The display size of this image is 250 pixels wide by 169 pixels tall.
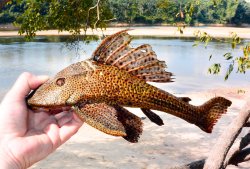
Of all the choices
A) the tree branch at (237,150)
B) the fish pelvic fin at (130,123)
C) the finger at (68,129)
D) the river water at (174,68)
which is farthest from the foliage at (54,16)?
the river water at (174,68)

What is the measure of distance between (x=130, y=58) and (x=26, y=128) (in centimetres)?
134

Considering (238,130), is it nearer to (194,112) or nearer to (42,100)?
(194,112)

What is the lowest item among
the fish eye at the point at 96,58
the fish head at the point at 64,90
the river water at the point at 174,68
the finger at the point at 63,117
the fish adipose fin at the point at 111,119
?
the river water at the point at 174,68

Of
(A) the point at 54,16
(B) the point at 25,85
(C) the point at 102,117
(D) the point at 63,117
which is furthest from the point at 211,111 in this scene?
(A) the point at 54,16

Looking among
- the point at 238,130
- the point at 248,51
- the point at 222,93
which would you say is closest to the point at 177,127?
the point at 248,51

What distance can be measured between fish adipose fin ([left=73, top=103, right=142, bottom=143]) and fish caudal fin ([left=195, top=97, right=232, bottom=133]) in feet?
1.98

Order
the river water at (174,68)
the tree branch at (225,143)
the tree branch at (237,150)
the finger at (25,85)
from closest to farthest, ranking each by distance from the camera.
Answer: the finger at (25,85) → the tree branch at (225,143) → the tree branch at (237,150) → the river water at (174,68)

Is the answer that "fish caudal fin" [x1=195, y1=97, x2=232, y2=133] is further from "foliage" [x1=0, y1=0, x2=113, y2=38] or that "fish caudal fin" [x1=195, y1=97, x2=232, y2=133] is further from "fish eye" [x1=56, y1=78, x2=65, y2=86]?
"foliage" [x1=0, y1=0, x2=113, y2=38]

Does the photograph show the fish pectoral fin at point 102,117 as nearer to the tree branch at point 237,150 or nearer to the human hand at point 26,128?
the human hand at point 26,128

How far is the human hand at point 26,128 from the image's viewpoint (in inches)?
117

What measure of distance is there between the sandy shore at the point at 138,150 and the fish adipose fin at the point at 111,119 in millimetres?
8733

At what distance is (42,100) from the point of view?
2.36 metres

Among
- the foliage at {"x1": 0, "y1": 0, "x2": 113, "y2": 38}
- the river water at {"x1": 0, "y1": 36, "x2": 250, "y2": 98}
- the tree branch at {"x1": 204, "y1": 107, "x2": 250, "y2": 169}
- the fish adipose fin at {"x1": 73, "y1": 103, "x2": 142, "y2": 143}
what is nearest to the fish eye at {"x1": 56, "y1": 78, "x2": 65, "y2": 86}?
the fish adipose fin at {"x1": 73, "y1": 103, "x2": 142, "y2": 143}

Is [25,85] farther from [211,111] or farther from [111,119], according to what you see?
[211,111]
